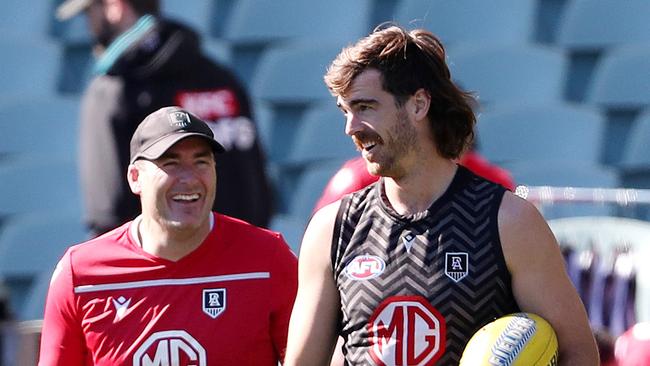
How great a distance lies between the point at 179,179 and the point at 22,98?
3850 millimetres

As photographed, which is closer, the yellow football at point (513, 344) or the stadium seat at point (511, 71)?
the yellow football at point (513, 344)

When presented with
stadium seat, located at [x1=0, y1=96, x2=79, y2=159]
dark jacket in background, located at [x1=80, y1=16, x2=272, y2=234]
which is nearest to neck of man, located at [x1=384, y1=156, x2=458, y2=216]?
dark jacket in background, located at [x1=80, y1=16, x2=272, y2=234]

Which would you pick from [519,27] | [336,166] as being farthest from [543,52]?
[336,166]

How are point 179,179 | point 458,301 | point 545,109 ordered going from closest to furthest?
point 458,301
point 179,179
point 545,109

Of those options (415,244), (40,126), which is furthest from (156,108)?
(40,126)

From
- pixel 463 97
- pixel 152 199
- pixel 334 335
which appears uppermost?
pixel 463 97

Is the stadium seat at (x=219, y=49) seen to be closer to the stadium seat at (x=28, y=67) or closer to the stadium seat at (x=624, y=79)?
the stadium seat at (x=28, y=67)

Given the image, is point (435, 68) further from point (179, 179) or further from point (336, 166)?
point (336, 166)

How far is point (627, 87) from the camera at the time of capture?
22.3ft

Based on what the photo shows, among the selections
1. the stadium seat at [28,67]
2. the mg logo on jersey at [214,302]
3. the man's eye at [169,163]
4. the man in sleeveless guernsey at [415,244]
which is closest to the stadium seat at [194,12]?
the stadium seat at [28,67]

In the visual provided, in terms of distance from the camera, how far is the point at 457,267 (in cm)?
295

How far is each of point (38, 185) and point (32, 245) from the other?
369 mm

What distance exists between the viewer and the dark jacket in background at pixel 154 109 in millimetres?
4785

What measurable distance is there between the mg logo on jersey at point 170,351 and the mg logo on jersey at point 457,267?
0.72 meters
